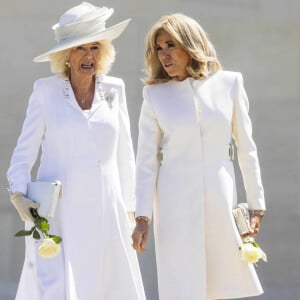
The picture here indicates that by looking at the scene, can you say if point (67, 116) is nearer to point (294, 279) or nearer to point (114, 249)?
point (114, 249)

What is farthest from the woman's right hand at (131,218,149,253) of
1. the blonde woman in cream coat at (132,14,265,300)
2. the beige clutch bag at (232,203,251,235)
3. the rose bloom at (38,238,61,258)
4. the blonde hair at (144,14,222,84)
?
the blonde hair at (144,14,222,84)

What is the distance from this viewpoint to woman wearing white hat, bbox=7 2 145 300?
769cm

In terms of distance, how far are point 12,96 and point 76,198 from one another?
76.7 inches

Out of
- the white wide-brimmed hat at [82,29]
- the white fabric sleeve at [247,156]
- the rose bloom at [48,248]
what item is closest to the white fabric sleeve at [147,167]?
the white fabric sleeve at [247,156]

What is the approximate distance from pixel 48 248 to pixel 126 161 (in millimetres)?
724

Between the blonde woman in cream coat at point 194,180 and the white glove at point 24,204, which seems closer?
the blonde woman in cream coat at point 194,180

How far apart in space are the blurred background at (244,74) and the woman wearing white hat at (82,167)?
1.68m

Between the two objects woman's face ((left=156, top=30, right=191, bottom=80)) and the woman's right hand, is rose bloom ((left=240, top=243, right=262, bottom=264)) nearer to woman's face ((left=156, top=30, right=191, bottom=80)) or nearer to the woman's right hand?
the woman's right hand

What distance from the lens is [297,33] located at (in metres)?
9.57

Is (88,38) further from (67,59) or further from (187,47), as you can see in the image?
(187,47)

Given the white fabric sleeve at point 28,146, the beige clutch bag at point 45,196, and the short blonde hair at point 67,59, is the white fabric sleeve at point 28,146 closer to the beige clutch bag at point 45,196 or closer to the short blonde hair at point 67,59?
the beige clutch bag at point 45,196

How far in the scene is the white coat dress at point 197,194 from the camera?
7012 millimetres

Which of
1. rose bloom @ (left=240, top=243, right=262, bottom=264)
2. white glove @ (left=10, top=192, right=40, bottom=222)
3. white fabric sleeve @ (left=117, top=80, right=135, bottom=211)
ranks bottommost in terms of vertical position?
rose bloom @ (left=240, top=243, right=262, bottom=264)

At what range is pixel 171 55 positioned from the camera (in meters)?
7.10
